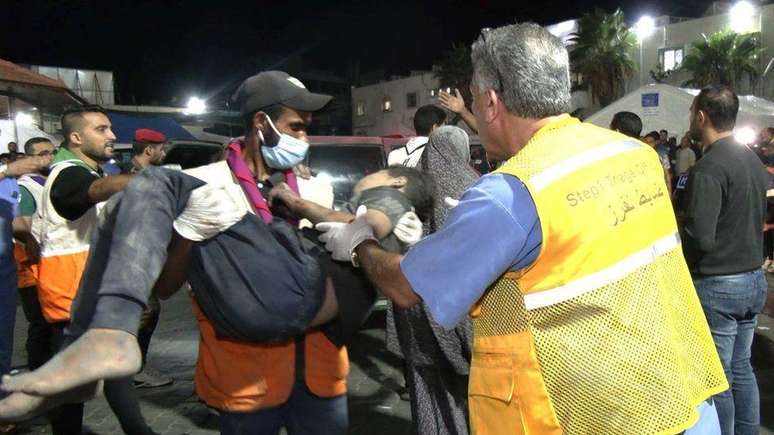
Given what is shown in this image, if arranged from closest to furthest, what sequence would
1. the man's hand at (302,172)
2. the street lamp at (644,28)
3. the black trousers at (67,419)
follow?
the man's hand at (302,172) → the black trousers at (67,419) → the street lamp at (644,28)

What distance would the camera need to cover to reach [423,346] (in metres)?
3.02

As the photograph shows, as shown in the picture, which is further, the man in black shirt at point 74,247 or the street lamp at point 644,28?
the street lamp at point 644,28

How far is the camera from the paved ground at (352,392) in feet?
14.8

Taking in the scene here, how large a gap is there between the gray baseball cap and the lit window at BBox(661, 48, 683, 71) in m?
34.3

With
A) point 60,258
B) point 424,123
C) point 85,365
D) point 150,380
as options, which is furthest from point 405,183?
point 150,380

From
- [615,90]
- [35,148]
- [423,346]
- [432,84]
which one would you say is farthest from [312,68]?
[423,346]

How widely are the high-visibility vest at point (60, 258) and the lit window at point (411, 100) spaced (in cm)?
4384

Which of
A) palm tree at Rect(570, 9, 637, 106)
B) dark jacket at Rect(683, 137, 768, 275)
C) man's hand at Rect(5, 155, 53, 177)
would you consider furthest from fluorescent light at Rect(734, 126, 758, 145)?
palm tree at Rect(570, 9, 637, 106)

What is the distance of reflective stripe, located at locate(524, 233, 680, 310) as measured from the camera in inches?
61.9

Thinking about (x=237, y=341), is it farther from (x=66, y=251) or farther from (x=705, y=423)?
(x=66, y=251)

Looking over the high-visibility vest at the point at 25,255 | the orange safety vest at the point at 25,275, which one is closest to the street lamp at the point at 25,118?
the high-visibility vest at the point at 25,255

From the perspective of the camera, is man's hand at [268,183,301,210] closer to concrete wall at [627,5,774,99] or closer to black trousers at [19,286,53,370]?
black trousers at [19,286,53,370]

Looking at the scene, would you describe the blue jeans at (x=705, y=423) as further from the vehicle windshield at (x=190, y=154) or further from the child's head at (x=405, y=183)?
the vehicle windshield at (x=190, y=154)

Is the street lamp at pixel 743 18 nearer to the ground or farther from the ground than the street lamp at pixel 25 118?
farther from the ground
